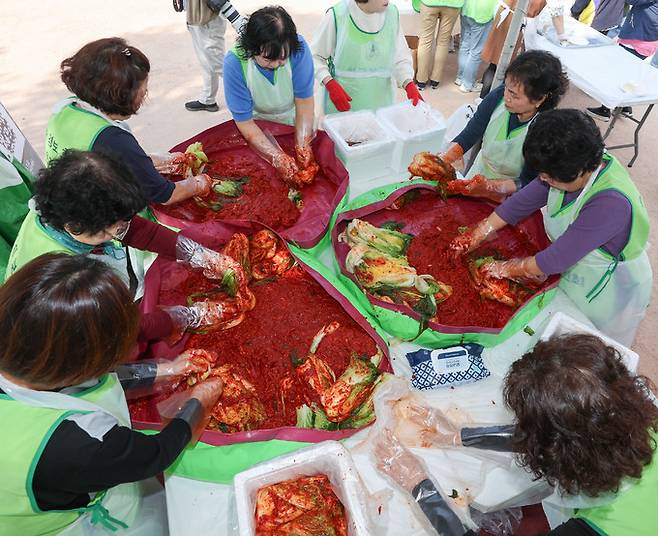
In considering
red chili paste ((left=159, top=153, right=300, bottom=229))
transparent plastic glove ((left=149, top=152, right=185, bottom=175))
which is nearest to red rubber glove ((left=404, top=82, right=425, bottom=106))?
red chili paste ((left=159, top=153, right=300, bottom=229))

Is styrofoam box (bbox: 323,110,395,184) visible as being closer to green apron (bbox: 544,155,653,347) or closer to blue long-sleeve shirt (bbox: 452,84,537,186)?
blue long-sleeve shirt (bbox: 452,84,537,186)

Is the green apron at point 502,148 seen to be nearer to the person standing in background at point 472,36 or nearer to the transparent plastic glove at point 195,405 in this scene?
the transparent plastic glove at point 195,405

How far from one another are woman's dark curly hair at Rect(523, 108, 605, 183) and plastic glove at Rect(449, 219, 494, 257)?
0.47 meters

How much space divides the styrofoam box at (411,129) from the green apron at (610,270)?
0.90 metres

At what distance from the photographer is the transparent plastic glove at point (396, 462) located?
1.57 metres

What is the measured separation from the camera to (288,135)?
9.35 feet

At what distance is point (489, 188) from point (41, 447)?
2239mm

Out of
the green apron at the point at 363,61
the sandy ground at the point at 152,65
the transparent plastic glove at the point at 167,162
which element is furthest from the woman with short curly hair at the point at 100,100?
the sandy ground at the point at 152,65

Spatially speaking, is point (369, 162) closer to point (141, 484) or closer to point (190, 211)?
point (190, 211)

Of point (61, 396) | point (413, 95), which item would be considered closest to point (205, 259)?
point (61, 396)

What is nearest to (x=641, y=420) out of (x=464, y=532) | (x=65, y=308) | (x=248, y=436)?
(x=464, y=532)

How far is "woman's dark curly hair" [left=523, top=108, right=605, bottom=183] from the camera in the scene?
1743 millimetres

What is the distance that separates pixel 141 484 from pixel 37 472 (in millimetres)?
631

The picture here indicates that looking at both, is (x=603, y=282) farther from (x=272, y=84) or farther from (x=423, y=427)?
(x=272, y=84)
